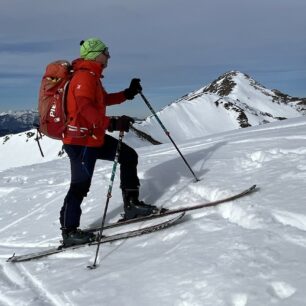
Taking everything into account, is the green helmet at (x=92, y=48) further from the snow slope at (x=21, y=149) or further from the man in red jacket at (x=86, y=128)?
the snow slope at (x=21, y=149)

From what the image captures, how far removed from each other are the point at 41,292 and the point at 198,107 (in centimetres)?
14820

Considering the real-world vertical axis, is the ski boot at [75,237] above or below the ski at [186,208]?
below

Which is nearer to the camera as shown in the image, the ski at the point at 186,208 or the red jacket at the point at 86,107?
the red jacket at the point at 86,107

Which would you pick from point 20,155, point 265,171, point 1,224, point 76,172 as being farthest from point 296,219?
point 20,155

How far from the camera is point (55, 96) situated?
6.99m

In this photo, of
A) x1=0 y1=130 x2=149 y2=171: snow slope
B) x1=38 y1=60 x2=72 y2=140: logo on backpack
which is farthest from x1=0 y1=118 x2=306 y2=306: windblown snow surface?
x1=0 y1=130 x2=149 y2=171: snow slope

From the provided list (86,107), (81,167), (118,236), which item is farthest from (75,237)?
(86,107)

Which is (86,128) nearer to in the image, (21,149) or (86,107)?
(86,107)

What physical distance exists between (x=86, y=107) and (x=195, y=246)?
2.49m

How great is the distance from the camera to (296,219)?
20.3 ft

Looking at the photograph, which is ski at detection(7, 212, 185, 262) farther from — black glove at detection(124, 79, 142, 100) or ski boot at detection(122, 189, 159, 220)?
black glove at detection(124, 79, 142, 100)

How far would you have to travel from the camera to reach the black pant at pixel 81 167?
725cm

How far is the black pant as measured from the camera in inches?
285

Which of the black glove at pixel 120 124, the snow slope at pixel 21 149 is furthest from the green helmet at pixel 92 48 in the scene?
the snow slope at pixel 21 149
